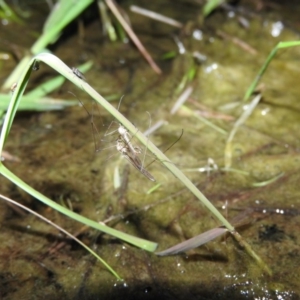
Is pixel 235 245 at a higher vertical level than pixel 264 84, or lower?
higher

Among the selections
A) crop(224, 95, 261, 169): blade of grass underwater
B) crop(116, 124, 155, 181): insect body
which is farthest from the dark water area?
crop(116, 124, 155, 181): insect body

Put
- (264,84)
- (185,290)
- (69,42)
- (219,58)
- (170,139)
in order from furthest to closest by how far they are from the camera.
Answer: (69,42), (219,58), (264,84), (170,139), (185,290)

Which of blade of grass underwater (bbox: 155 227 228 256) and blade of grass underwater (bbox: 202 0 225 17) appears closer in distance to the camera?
blade of grass underwater (bbox: 155 227 228 256)

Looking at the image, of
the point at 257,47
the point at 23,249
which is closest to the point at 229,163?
the point at 23,249

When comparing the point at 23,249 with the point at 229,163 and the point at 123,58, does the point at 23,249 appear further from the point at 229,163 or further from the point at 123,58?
the point at 123,58

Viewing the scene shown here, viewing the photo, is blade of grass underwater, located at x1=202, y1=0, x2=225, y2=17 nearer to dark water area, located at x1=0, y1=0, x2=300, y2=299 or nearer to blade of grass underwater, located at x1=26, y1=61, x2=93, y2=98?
dark water area, located at x1=0, y1=0, x2=300, y2=299

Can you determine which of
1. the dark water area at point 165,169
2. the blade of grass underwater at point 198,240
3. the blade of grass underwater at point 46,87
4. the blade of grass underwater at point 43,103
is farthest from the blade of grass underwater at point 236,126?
the blade of grass underwater at point 46,87

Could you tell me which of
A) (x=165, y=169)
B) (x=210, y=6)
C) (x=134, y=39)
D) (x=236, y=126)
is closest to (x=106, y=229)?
(x=165, y=169)

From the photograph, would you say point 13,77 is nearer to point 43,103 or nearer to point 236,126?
point 43,103
